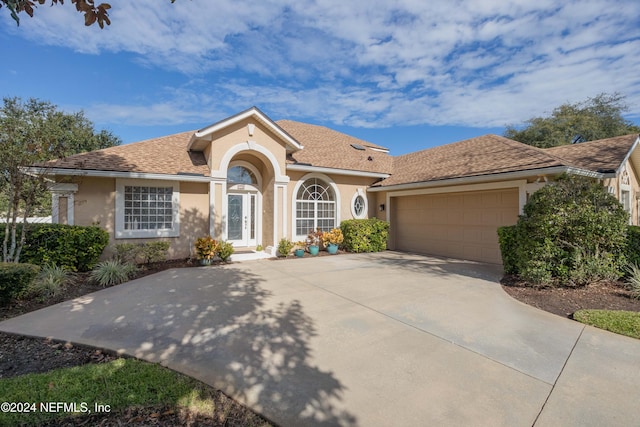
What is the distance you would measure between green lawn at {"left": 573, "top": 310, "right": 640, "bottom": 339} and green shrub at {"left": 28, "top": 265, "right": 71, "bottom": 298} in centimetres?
1045

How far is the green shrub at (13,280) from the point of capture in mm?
5470

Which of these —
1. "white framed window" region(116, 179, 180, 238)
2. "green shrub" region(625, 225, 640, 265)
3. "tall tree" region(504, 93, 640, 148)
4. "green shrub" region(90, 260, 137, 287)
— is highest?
"tall tree" region(504, 93, 640, 148)

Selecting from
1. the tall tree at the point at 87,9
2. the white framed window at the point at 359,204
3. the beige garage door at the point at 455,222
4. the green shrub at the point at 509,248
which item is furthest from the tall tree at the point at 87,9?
the white framed window at the point at 359,204

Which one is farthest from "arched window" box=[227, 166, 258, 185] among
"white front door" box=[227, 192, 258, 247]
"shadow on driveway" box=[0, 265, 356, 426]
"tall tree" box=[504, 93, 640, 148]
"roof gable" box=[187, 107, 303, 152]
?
"tall tree" box=[504, 93, 640, 148]

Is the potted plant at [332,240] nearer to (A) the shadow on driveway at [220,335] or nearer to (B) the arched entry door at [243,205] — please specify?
(B) the arched entry door at [243,205]

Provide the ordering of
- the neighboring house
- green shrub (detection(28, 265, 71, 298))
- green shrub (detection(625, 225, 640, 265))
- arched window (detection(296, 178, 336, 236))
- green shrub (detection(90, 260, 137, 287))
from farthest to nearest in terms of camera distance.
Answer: arched window (detection(296, 178, 336, 236))
the neighboring house
green shrub (detection(90, 260, 137, 287))
green shrub (detection(625, 225, 640, 265))
green shrub (detection(28, 265, 71, 298))

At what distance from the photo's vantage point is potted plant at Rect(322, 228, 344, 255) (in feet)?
41.8

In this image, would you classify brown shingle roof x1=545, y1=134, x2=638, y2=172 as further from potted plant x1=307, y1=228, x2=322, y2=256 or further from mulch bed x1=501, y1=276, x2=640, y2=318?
potted plant x1=307, y1=228, x2=322, y2=256

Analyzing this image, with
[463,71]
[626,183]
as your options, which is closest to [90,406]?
[463,71]

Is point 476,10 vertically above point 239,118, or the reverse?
point 476,10

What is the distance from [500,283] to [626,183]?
10138 millimetres

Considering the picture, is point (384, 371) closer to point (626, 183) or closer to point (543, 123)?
point (626, 183)

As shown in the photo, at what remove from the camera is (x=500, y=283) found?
7477 mm

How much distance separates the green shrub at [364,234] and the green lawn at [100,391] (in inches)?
405
